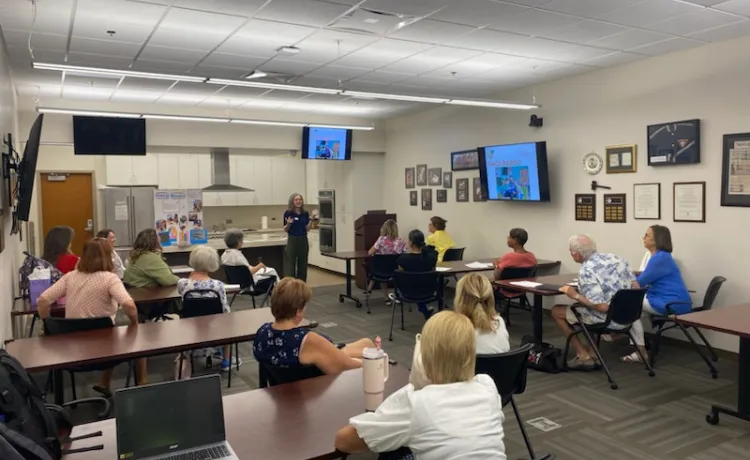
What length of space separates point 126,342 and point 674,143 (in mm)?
5166

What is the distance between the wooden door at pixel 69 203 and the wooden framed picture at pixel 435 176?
5.92 m

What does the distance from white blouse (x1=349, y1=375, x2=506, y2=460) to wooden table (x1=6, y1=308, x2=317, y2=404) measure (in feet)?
5.38

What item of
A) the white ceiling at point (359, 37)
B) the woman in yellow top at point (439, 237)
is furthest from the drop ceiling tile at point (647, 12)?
the woman in yellow top at point (439, 237)

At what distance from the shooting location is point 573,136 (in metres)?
6.63

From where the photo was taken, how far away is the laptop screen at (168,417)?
173 cm

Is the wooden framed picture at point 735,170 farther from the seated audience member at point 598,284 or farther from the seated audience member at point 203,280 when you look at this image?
the seated audience member at point 203,280

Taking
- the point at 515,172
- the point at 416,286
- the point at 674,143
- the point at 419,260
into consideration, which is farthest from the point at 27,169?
the point at 674,143

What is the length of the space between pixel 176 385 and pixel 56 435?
1.88ft

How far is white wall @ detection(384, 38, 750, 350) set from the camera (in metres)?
5.11

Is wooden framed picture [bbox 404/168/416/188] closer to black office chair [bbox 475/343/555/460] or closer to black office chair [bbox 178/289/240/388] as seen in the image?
black office chair [bbox 178/289/240/388]

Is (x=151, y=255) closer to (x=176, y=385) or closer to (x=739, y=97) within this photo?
(x=176, y=385)

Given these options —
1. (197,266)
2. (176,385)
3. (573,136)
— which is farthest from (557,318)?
(176,385)

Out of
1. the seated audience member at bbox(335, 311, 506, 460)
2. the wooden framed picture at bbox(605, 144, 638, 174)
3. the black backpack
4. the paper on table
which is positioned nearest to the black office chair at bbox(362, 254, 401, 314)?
the paper on table

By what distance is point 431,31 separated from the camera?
4730mm
